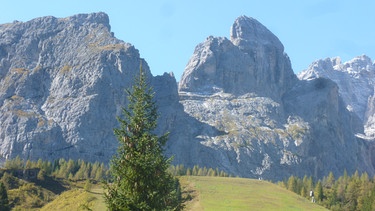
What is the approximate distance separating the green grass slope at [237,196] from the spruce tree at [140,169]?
55.1 meters

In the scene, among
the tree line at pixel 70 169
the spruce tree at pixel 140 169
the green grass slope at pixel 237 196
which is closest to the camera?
the spruce tree at pixel 140 169

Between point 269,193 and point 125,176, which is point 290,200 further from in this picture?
point 125,176

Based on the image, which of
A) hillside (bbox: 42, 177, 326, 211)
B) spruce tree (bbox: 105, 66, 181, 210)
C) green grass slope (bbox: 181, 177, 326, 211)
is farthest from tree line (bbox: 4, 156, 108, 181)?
spruce tree (bbox: 105, 66, 181, 210)

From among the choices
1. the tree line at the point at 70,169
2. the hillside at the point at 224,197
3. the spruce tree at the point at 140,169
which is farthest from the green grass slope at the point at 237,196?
the spruce tree at the point at 140,169

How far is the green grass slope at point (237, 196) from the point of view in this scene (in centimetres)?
9000

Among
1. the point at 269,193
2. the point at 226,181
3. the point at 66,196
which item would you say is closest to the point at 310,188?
the point at 226,181

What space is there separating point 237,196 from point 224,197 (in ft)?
10.6

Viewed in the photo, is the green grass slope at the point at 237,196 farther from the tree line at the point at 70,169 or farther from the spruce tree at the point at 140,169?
the spruce tree at the point at 140,169

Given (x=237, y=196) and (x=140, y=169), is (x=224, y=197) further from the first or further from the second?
(x=140, y=169)

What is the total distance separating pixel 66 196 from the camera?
3524 inches

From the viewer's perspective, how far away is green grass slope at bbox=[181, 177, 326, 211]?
90.0 meters

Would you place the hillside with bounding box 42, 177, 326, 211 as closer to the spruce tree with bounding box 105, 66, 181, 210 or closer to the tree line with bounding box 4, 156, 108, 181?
the spruce tree with bounding box 105, 66, 181, 210

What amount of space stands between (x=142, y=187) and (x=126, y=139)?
7.96 ft

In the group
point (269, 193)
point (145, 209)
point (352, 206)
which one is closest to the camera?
point (145, 209)
